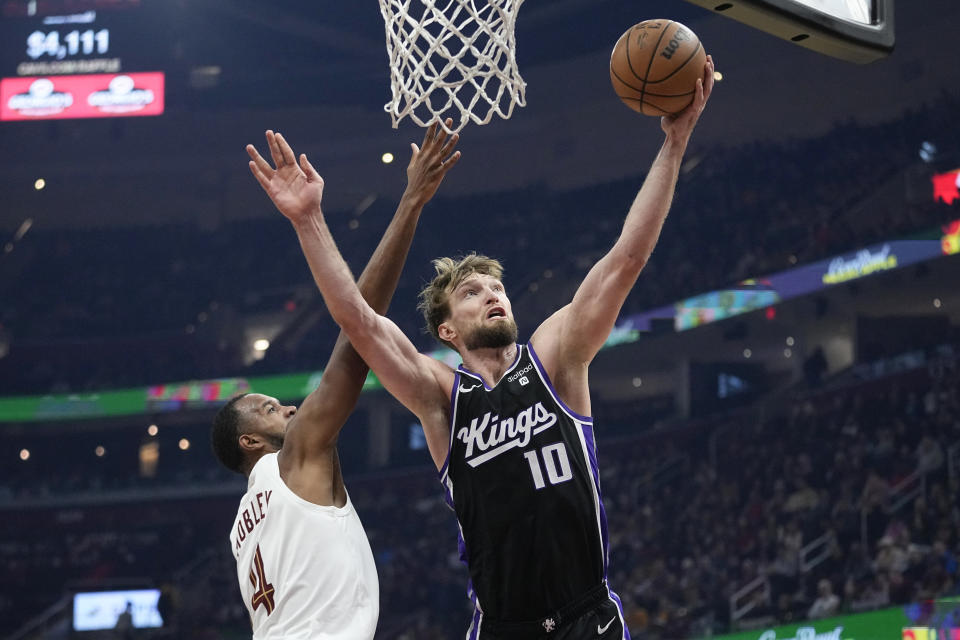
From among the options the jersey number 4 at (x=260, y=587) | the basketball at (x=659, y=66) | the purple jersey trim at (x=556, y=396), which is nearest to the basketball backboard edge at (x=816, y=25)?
the basketball at (x=659, y=66)

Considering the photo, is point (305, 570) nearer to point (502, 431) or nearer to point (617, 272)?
point (502, 431)

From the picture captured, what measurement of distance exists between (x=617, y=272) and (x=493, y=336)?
18.4 inches

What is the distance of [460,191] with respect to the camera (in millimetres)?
18875

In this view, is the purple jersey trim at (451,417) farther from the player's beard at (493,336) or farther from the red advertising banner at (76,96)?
the red advertising banner at (76,96)

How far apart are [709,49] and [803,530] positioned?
28.0ft

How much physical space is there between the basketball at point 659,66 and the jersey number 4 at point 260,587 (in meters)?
1.86

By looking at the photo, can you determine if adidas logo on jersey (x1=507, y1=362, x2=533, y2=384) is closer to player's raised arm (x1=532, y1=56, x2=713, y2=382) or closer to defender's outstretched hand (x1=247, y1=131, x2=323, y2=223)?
player's raised arm (x1=532, y1=56, x2=713, y2=382)

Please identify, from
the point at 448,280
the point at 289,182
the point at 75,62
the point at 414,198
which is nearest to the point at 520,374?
the point at 448,280

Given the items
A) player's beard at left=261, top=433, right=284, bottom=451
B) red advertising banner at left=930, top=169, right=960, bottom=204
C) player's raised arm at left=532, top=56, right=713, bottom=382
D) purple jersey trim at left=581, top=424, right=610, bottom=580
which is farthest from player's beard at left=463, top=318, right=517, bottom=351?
red advertising banner at left=930, top=169, right=960, bottom=204

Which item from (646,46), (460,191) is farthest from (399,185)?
(646,46)

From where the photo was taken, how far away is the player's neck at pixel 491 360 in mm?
3195

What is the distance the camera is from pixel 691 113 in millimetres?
3156

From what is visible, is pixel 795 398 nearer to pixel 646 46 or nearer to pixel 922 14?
pixel 922 14

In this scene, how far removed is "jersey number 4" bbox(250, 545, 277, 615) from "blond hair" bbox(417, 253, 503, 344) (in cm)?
93
